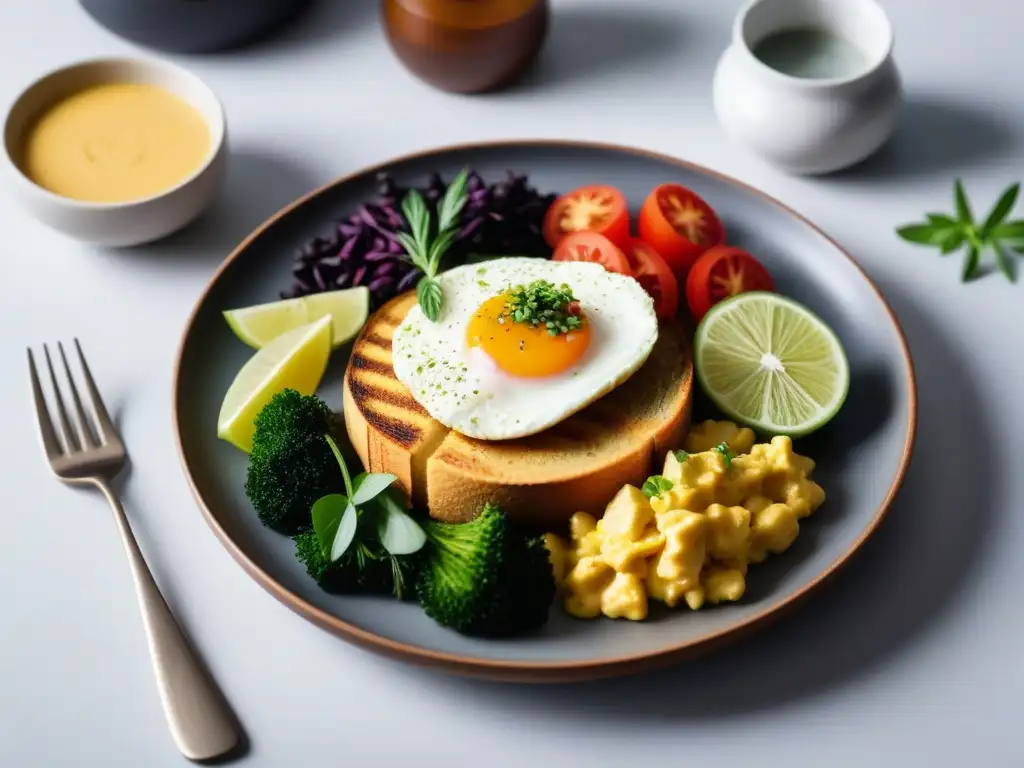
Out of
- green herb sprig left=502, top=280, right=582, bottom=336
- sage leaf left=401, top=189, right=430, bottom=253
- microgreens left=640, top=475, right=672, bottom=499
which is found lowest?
microgreens left=640, top=475, right=672, bottom=499

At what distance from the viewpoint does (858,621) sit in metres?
3.93

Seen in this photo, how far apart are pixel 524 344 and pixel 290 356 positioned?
899 millimetres

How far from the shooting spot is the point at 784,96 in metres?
5.04

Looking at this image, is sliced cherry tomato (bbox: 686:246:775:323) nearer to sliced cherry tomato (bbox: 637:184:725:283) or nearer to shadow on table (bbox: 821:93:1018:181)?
sliced cherry tomato (bbox: 637:184:725:283)

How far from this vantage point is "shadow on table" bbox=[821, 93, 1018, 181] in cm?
546

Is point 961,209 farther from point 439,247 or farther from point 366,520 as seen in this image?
point 366,520

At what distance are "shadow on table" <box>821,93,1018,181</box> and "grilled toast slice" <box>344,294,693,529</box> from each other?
176 cm

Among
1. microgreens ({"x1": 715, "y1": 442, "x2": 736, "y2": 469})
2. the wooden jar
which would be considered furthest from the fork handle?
the wooden jar

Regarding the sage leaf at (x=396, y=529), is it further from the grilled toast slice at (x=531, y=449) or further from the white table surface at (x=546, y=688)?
the white table surface at (x=546, y=688)

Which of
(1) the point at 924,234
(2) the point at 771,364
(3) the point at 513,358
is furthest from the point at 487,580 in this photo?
(1) the point at 924,234

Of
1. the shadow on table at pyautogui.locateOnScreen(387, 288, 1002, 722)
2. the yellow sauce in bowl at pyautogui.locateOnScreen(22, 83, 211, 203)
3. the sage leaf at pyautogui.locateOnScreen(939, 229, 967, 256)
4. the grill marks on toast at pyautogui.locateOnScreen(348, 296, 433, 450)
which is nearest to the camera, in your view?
the shadow on table at pyautogui.locateOnScreen(387, 288, 1002, 722)

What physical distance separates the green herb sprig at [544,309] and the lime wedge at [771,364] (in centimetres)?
52

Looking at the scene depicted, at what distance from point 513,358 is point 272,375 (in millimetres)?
907

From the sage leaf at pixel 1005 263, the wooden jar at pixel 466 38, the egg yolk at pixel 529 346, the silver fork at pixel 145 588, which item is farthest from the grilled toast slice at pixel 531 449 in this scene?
the wooden jar at pixel 466 38
